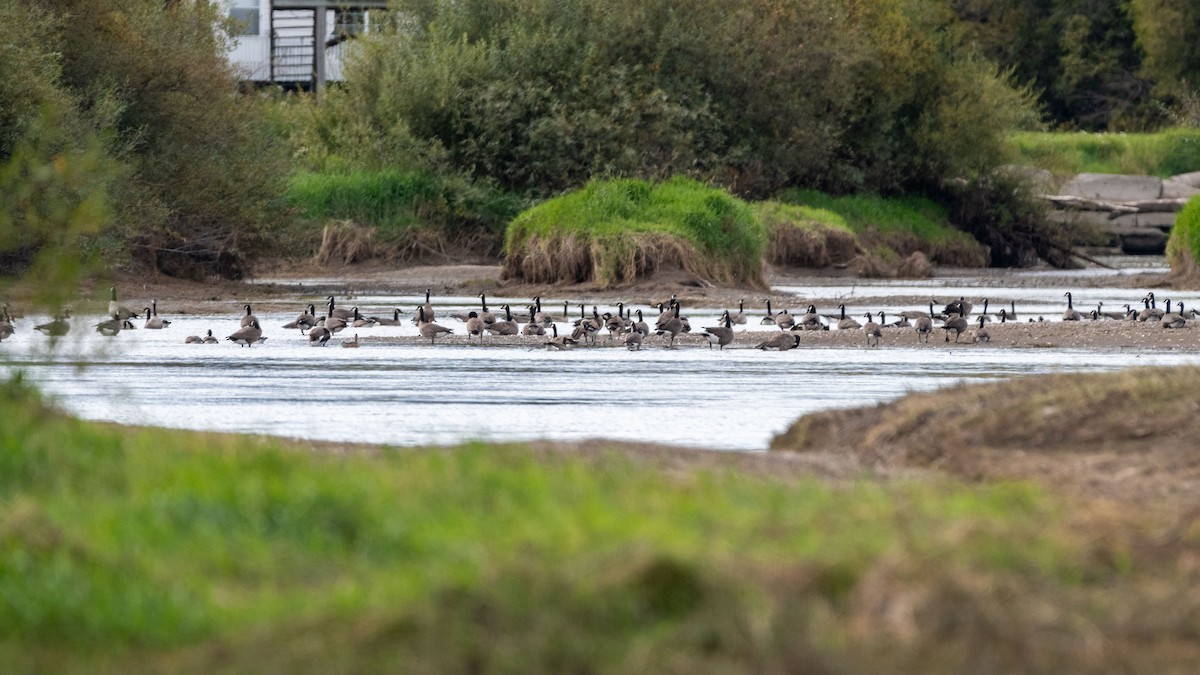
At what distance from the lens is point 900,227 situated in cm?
5384

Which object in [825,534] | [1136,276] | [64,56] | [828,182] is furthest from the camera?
[828,182]

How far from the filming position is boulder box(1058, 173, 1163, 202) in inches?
2463

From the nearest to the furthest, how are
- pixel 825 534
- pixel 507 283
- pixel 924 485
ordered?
pixel 825 534
pixel 924 485
pixel 507 283

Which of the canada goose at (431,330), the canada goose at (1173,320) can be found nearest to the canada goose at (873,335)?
the canada goose at (1173,320)

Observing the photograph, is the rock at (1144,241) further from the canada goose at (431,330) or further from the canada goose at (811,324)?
the canada goose at (431,330)

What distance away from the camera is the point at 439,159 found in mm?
47875

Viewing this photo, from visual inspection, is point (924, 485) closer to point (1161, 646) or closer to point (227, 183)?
point (1161, 646)

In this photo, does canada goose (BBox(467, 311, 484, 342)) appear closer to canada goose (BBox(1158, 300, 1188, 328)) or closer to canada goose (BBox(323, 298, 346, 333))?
canada goose (BBox(323, 298, 346, 333))

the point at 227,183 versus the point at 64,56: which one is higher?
the point at 64,56

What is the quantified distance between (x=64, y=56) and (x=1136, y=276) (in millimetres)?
24347

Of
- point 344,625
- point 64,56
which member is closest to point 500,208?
point 64,56

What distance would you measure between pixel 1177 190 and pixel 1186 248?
24.0 m

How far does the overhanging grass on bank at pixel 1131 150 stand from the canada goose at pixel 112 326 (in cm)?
4281

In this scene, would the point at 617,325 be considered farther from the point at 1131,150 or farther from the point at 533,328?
the point at 1131,150
